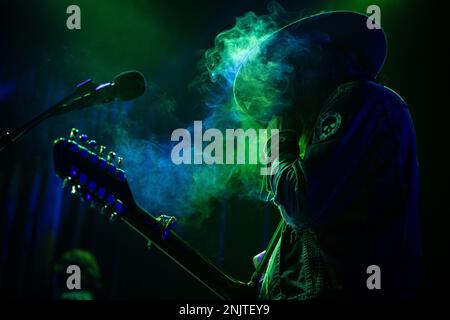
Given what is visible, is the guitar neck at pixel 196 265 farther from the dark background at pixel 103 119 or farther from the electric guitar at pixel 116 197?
the dark background at pixel 103 119

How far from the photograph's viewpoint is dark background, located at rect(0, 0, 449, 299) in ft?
13.0

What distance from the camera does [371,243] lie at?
57.8 inches

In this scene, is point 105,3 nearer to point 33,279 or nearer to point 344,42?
point 344,42

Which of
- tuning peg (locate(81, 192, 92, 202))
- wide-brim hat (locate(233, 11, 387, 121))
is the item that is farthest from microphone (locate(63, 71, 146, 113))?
wide-brim hat (locate(233, 11, 387, 121))

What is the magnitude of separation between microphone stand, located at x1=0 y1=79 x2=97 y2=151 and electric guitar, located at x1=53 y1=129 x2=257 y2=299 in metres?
0.24

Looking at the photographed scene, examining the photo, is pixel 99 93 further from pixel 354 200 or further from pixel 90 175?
pixel 354 200

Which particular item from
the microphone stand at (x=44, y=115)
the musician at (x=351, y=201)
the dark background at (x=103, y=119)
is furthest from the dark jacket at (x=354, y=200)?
the dark background at (x=103, y=119)

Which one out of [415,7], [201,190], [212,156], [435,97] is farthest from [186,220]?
[415,7]

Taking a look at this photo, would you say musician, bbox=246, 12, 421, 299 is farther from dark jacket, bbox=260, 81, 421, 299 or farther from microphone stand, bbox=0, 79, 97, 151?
microphone stand, bbox=0, 79, 97, 151

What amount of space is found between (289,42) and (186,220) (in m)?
2.51

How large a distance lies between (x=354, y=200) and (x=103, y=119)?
373 centimetres

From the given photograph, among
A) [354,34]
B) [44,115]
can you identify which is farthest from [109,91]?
[354,34]

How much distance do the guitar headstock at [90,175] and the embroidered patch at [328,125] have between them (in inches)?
36.8

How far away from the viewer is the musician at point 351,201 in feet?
4.75
